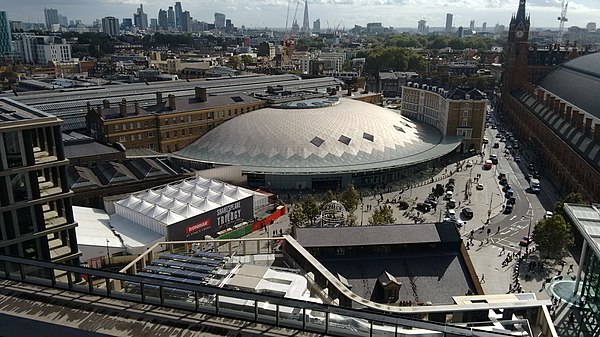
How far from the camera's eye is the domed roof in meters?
61.3

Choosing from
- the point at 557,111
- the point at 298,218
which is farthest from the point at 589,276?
the point at 557,111

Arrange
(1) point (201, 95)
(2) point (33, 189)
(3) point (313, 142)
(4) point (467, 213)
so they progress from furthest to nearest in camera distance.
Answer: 1. (1) point (201, 95)
2. (3) point (313, 142)
3. (4) point (467, 213)
4. (2) point (33, 189)

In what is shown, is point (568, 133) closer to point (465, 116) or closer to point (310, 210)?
point (465, 116)

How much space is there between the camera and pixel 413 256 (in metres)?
27.1

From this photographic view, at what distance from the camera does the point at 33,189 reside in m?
20.2

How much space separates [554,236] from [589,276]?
51.5ft

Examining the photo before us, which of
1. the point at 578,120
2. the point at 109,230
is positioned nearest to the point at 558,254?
the point at 578,120

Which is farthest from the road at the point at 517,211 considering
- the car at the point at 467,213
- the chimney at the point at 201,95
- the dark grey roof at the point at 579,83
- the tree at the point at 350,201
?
the chimney at the point at 201,95

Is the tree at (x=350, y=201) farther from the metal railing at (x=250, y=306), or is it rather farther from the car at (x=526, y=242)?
the metal railing at (x=250, y=306)

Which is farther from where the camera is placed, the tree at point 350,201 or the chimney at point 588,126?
the chimney at point 588,126

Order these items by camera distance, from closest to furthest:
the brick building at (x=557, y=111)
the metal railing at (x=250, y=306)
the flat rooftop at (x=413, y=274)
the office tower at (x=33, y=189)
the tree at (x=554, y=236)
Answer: the metal railing at (x=250, y=306)
the office tower at (x=33, y=189)
the flat rooftop at (x=413, y=274)
the tree at (x=554, y=236)
the brick building at (x=557, y=111)

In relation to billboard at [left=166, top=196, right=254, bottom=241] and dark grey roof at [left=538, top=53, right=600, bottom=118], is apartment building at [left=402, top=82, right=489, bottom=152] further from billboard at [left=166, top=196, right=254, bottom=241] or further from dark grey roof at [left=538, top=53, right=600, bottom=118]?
billboard at [left=166, top=196, right=254, bottom=241]

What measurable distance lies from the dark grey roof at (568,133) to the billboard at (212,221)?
38.5 m

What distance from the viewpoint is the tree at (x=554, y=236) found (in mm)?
40281
